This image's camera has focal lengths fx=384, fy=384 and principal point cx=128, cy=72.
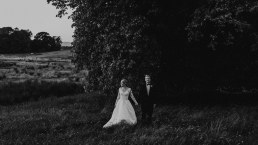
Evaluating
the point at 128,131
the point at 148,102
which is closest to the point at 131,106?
the point at 148,102

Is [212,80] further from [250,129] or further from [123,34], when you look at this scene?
[250,129]

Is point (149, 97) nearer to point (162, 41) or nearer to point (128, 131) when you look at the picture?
point (128, 131)

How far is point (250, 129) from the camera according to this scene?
13844 mm

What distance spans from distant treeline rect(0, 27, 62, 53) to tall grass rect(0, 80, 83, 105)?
108 m

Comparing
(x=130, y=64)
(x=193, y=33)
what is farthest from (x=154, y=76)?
(x=193, y=33)

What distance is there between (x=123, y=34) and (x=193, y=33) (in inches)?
142

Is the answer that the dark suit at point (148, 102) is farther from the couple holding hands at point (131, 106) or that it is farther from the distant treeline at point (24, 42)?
the distant treeline at point (24, 42)

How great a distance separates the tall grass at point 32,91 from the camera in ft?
96.1

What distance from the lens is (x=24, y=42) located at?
468 ft

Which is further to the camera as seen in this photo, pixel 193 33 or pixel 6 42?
pixel 6 42

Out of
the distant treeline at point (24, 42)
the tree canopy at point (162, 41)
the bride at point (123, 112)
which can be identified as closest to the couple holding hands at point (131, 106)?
the bride at point (123, 112)

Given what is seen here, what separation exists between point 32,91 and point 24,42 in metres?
115

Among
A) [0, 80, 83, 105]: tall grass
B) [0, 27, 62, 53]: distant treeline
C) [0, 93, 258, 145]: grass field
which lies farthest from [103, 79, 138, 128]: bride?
[0, 27, 62, 53]: distant treeline

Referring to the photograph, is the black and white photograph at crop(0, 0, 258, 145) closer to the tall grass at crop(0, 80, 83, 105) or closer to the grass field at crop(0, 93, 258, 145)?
the grass field at crop(0, 93, 258, 145)
